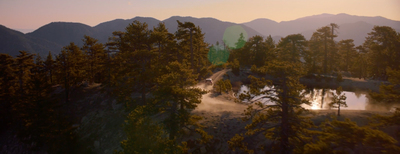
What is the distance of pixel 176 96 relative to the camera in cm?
1605

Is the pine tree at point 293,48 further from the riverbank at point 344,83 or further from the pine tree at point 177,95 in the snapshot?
the pine tree at point 177,95

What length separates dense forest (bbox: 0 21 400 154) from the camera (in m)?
11.5

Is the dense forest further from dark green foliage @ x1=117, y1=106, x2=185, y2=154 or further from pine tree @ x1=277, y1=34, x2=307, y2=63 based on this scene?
pine tree @ x1=277, y1=34, x2=307, y2=63

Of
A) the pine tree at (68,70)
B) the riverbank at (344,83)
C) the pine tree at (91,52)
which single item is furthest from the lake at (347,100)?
the pine tree at (91,52)

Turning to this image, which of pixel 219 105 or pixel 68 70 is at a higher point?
pixel 68 70

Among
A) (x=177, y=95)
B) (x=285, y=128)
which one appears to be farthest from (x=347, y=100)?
(x=177, y=95)

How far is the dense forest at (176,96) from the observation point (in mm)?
11469

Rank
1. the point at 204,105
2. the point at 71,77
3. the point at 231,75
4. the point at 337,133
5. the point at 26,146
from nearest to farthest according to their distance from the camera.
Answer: the point at 337,133
the point at 204,105
the point at 26,146
the point at 71,77
the point at 231,75

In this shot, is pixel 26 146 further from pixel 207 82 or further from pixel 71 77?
pixel 207 82

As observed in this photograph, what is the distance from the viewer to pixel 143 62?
24.8 metres

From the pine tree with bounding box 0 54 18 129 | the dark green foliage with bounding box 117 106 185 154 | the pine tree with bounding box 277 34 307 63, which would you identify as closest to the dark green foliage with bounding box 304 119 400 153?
the dark green foliage with bounding box 117 106 185 154

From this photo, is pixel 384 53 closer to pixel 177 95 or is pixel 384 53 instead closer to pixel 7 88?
pixel 177 95

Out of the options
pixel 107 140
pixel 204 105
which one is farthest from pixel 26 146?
pixel 204 105

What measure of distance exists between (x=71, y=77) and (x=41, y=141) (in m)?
12.8
